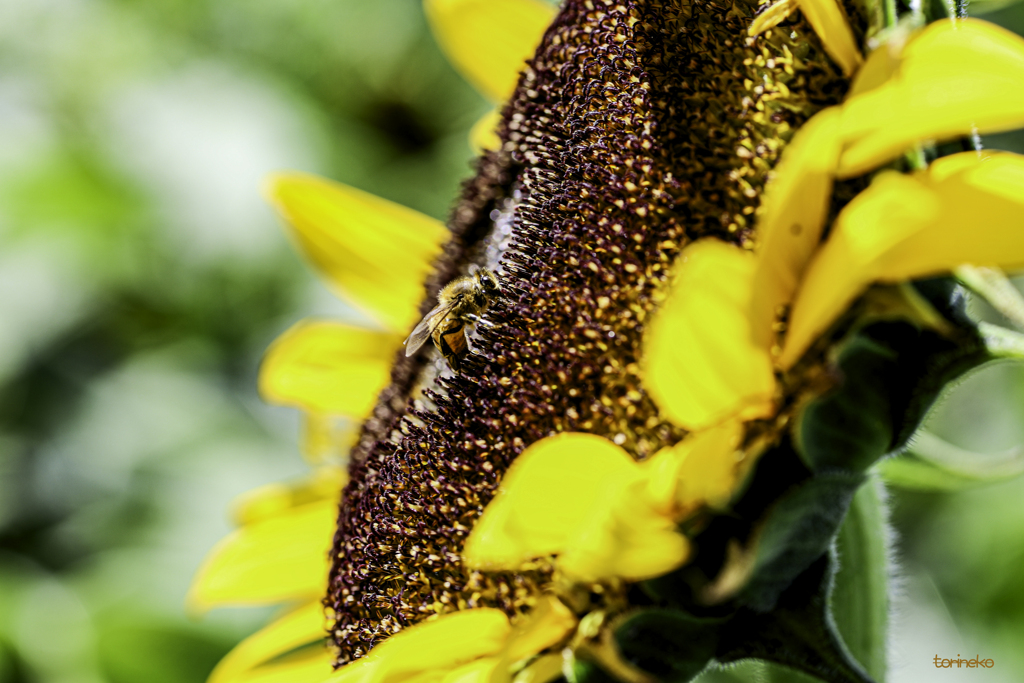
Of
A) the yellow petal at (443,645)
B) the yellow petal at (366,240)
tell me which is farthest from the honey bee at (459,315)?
the yellow petal at (366,240)

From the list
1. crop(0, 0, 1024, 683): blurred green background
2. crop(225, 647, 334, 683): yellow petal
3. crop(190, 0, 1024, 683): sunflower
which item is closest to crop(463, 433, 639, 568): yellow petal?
crop(190, 0, 1024, 683): sunflower

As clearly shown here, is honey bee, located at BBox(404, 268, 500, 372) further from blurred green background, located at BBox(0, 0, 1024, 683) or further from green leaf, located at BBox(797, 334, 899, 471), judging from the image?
blurred green background, located at BBox(0, 0, 1024, 683)

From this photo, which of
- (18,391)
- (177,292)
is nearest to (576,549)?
(177,292)

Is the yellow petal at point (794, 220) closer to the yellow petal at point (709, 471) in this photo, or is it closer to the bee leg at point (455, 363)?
the yellow petal at point (709, 471)

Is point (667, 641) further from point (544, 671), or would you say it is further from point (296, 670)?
point (296, 670)

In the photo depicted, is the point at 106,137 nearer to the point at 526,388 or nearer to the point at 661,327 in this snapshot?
Answer: the point at 526,388

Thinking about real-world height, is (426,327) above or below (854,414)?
above

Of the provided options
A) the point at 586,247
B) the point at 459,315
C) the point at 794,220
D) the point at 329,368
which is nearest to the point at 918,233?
the point at 794,220
